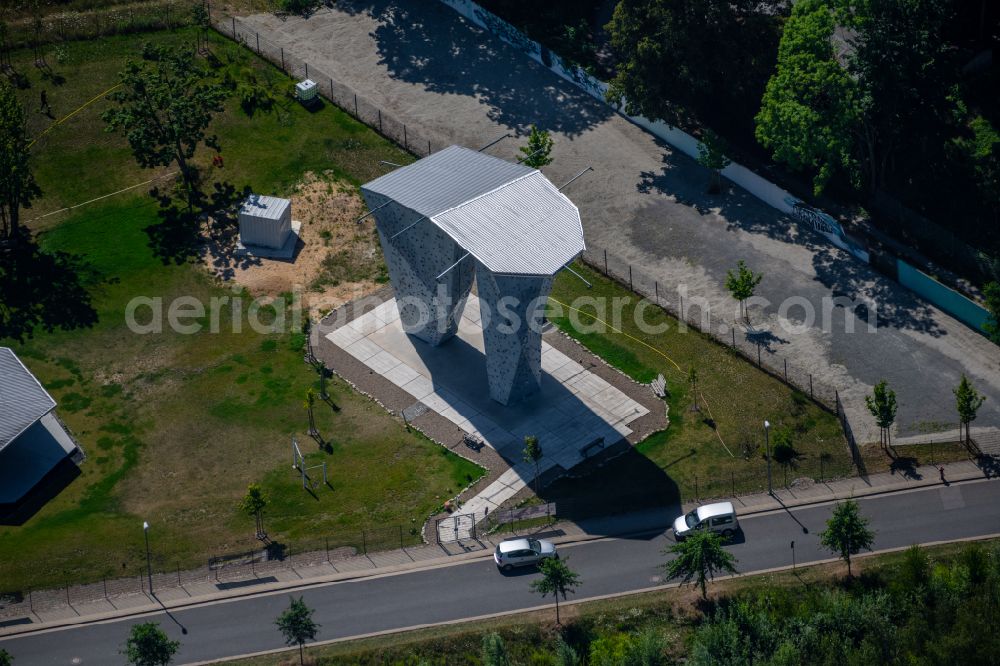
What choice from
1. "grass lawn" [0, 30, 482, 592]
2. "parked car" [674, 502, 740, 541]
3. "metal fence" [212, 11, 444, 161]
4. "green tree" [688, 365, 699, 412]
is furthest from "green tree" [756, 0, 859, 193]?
"grass lawn" [0, 30, 482, 592]

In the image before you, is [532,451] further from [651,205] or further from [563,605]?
[651,205]

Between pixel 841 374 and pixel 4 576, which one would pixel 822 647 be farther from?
pixel 4 576

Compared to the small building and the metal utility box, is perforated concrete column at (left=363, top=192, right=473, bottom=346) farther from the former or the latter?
the metal utility box

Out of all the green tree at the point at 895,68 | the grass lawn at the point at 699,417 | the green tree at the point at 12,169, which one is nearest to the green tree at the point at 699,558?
the grass lawn at the point at 699,417

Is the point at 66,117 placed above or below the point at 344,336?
above

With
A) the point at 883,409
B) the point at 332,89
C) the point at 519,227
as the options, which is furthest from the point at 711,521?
the point at 332,89

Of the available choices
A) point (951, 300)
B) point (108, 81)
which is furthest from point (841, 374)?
point (108, 81)

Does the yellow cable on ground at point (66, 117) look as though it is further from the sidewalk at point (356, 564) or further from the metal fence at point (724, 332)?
the sidewalk at point (356, 564)

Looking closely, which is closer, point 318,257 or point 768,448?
point 768,448
